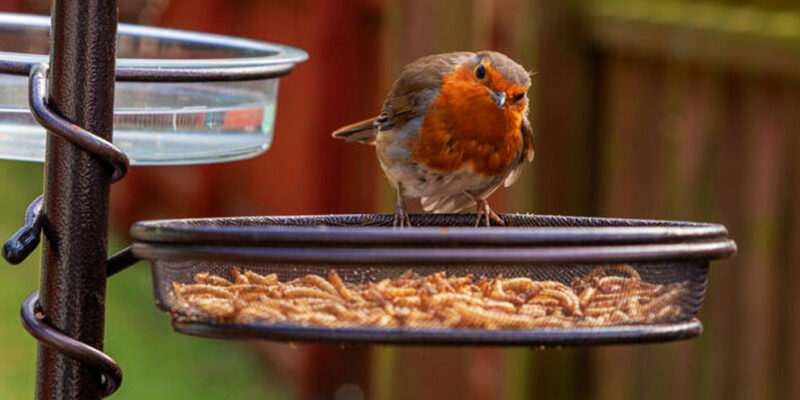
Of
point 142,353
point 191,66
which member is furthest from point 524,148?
point 142,353

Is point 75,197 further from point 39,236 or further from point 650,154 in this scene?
point 650,154

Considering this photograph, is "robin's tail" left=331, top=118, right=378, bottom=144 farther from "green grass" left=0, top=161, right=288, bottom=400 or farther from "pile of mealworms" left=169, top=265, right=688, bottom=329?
"green grass" left=0, top=161, right=288, bottom=400

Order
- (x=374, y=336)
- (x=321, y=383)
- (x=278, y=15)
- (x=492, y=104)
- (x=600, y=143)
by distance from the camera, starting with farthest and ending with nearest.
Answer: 1. (x=278, y=15)
2. (x=321, y=383)
3. (x=600, y=143)
4. (x=492, y=104)
5. (x=374, y=336)

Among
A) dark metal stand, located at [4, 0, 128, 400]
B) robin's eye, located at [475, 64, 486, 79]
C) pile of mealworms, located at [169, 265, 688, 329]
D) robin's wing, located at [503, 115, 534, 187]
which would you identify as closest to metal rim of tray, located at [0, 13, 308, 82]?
dark metal stand, located at [4, 0, 128, 400]

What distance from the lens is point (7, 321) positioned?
6.69 m

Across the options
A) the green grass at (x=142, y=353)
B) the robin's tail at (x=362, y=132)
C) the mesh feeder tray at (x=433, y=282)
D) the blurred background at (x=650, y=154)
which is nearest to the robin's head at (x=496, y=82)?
the robin's tail at (x=362, y=132)

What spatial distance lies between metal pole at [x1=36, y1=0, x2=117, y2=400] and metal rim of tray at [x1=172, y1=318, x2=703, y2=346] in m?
0.13

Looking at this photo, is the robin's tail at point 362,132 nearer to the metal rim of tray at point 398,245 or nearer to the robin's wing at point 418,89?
the robin's wing at point 418,89

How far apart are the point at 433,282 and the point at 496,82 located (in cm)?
113

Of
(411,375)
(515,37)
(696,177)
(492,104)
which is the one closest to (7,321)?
(411,375)

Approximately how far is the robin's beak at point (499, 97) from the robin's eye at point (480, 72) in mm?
44

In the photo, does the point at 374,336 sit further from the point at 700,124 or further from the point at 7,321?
the point at 7,321

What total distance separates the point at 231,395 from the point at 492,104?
13.0ft

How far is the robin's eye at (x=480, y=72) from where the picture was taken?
252cm
